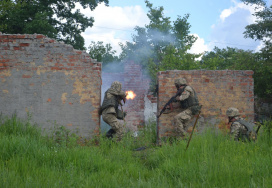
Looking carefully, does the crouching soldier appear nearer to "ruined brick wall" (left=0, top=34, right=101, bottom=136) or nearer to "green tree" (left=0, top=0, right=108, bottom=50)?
"ruined brick wall" (left=0, top=34, right=101, bottom=136)

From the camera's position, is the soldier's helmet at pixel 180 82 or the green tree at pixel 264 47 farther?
the green tree at pixel 264 47

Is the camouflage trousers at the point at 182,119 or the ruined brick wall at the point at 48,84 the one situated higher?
the ruined brick wall at the point at 48,84

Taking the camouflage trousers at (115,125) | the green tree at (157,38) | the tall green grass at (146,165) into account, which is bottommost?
the tall green grass at (146,165)

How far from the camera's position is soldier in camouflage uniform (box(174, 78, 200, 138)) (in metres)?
6.91

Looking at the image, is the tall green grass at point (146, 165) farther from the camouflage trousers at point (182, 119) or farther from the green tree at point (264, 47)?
the green tree at point (264, 47)

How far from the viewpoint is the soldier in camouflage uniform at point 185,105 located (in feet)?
22.7

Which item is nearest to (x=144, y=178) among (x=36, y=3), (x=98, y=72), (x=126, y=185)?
(x=126, y=185)

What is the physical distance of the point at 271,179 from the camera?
3762 millimetres

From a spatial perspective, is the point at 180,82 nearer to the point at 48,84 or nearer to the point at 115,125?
the point at 115,125

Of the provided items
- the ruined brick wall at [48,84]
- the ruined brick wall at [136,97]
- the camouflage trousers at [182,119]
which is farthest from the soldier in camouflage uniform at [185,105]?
the ruined brick wall at [136,97]

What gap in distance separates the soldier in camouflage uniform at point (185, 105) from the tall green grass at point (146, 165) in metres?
1.31

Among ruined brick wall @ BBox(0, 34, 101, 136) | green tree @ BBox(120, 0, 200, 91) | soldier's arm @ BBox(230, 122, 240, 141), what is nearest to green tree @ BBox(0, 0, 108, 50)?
green tree @ BBox(120, 0, 200, 91)

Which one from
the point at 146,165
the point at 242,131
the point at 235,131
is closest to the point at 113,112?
the point at 146,165

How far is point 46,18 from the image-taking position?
17.8 metres
